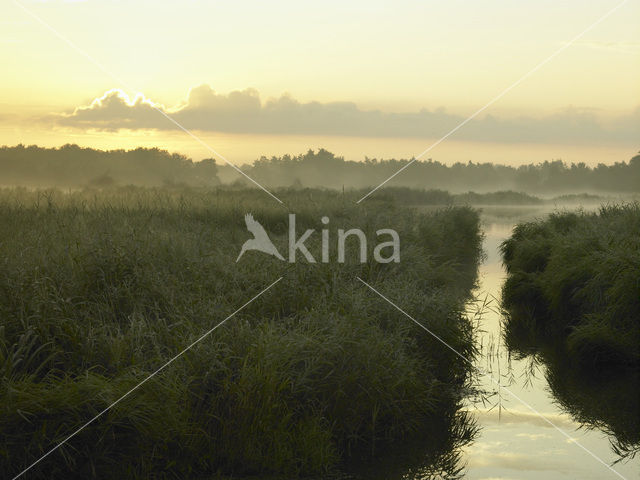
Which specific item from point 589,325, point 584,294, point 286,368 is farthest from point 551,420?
point 584,294

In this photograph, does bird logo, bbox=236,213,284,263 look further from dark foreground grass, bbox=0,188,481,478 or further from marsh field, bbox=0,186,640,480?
dark foreground grass, bbox=0,188,481,478

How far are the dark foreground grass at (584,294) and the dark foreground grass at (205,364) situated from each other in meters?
1.81

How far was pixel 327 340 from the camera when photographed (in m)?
6.00

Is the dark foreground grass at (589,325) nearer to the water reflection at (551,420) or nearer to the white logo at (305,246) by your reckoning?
the water reflection at (551,420)

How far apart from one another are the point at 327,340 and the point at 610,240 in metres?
6.58

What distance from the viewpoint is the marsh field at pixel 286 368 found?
4715 mm

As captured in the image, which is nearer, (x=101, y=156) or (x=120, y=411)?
(x=120, y=411)

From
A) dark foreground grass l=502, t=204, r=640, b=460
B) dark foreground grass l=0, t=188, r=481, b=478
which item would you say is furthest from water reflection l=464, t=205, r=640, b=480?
dark foreground grass l=0, t=188, r=481, b=478

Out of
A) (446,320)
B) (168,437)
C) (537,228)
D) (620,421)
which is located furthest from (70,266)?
(537,228)

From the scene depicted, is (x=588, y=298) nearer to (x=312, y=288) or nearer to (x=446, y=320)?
(x=446, y=320)

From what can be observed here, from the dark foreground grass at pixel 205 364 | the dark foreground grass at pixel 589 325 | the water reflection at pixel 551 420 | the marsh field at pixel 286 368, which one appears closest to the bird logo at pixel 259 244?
the marsh field at pixel 286 368

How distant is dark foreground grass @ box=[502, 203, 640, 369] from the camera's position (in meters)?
7.95

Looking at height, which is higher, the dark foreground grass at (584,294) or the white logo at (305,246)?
the white logo at (305,246)

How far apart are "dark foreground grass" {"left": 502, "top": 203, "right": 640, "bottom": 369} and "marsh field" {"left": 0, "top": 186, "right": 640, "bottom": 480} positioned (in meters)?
0.03
